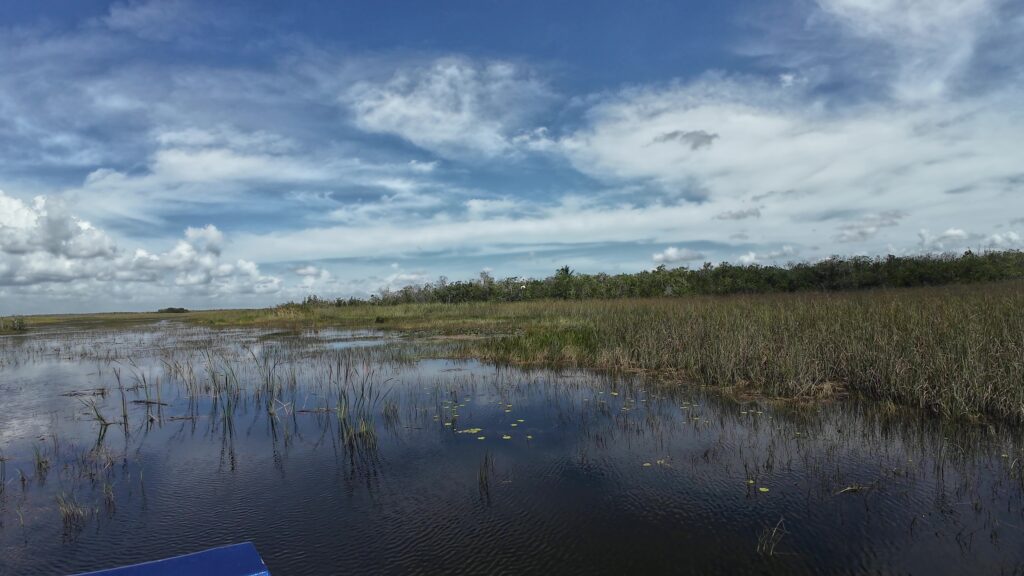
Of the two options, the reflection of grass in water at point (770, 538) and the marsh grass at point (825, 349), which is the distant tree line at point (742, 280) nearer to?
the marsh grass at point (825, 349)

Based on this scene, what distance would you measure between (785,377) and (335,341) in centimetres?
1687

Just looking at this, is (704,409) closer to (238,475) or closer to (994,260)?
(238,475)

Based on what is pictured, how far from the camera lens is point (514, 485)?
6.11 metres

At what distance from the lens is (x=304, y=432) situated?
8430 millimetres

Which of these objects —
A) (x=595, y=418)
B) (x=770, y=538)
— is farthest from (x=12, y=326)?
(x=770, y=538)

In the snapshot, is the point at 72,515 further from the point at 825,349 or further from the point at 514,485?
the point at 825,349

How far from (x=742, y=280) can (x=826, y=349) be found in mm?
20367

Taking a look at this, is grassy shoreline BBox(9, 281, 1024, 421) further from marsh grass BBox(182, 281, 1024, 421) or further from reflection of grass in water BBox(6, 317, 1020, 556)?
reflection of grass in water BBox(6, 317, 1020, 556)

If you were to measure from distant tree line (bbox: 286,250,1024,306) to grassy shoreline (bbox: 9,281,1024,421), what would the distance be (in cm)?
1082

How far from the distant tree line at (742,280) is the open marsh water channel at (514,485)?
1952 cm

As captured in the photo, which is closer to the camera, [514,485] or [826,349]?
[514,485]

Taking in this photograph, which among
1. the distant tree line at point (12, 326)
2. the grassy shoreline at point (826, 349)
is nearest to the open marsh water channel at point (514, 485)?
the grassy shoreline at point (826, 349)

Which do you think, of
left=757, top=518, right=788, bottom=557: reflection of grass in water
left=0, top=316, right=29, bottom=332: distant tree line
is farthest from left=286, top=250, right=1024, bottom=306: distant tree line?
left=757, top=518, right=788, bottom=557: reflection of grass in water

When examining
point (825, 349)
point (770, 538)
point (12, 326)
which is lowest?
point (770, 538)
